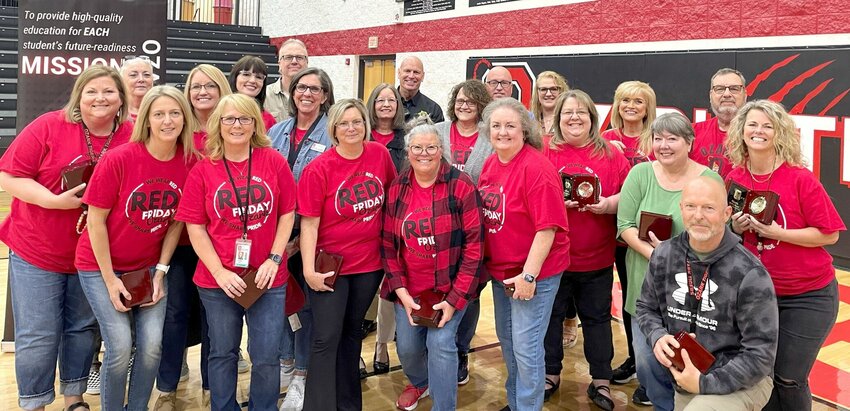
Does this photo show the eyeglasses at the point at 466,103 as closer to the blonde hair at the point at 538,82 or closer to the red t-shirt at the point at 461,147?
the red t-shirt at the point at 461,147

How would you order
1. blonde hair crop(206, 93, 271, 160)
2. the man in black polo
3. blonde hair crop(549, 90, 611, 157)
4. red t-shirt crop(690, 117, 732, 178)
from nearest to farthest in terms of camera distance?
blonde hair crop(206, 93, 271, 160) → blonde hair crop(549, 90, 611, 157) → red t-shirt crop(690, 117, 732, 178) → the man in black polo

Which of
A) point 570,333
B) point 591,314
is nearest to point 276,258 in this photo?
point 591,314

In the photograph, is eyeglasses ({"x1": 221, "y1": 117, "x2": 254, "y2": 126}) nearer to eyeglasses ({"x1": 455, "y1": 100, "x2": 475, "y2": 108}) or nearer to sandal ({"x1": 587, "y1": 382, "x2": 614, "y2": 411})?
eyeglasses ({"x1": 455, "y1": 100, "x2": 475, "y2": 108})

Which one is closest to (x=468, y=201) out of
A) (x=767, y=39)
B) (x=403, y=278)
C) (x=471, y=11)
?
(x=403, y=278)

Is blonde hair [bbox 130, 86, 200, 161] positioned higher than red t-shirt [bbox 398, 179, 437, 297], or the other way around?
blonde hair [bbox 130, 86, 200, 161]

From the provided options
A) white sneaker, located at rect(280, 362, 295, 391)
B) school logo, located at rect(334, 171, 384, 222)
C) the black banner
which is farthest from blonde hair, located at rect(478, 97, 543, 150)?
the black banner

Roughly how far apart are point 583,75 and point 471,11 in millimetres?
2711

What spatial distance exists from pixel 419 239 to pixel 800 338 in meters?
1.57

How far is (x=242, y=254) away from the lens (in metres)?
2.64

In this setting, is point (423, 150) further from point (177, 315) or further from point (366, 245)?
point (177, 315)

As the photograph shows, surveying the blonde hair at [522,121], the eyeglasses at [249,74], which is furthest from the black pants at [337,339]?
the eyeglasses at [249,74]

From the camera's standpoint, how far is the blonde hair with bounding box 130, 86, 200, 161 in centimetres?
259

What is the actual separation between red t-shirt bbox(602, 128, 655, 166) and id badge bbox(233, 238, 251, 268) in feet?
6.82

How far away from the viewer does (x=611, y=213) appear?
125 inches
